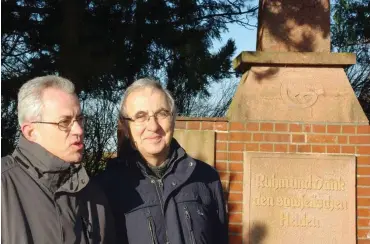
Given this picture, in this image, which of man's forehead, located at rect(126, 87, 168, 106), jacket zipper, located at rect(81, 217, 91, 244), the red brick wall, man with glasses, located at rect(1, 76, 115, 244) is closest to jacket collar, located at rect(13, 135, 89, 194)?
man with glasses, located at rect(1, 76, 115, 244)

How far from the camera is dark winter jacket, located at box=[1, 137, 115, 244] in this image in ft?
6.20

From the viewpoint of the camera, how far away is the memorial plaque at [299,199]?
4.46 meters

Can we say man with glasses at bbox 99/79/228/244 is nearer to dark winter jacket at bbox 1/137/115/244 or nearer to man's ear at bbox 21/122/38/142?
A: dark winter jacket at bbox 1/137/115/244

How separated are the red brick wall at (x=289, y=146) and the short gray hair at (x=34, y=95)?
254 cm

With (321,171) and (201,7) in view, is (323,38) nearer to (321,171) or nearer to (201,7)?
(321,171)

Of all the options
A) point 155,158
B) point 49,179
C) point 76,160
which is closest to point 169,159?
point 155,158

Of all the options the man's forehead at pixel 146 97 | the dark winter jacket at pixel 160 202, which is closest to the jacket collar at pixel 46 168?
the dark winter jacket at pixel 160 202

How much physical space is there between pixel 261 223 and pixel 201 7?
260 centimetres

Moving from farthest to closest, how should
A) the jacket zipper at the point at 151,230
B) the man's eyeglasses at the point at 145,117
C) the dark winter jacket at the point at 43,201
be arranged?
the man's eyeglasses at the point at 145,117
the jacket zipper at the point at 151,230
the dark winter jacket at the point at 43,201

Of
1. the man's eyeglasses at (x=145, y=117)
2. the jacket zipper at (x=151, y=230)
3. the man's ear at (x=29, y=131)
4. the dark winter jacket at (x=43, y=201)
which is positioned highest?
the man's eyeglasses at (x=145, y=117)

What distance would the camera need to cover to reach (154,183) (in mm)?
2365

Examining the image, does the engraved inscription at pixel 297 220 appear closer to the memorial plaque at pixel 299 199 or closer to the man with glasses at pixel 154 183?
the memorial plaque at pixel 299 199

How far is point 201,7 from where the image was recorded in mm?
6160

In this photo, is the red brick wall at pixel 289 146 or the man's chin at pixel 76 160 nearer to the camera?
the man's chin at pixel 76 160
